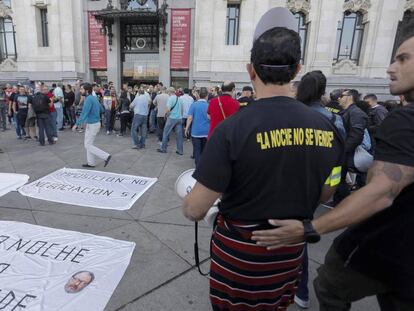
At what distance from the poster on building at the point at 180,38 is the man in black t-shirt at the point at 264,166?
16884 mm

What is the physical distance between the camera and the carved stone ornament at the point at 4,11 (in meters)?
17.6

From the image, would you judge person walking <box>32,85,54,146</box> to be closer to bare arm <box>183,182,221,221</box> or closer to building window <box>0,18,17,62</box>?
bare arm <box>183,182,221,221</box>

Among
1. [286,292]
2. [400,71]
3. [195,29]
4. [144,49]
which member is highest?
[195,29]

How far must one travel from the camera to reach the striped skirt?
138 cm

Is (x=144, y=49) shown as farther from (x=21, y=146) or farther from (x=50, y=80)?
(x=21, y=146)

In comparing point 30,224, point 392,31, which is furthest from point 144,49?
point 30,224

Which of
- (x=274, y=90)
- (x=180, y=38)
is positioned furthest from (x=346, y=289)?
(x=180, y=38)

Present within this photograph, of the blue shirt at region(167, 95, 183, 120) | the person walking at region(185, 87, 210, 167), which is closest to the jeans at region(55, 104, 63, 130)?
the blue shirt at region(167, 95, 183, 120)

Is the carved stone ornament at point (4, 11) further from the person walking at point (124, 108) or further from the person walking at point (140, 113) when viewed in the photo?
the person walking at point (140, 113)

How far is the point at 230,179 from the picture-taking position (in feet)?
4.16

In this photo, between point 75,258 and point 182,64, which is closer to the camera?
point 75,258

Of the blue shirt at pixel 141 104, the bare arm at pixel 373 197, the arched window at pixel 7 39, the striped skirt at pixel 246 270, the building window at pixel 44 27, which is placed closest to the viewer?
the bare arm at pixel 373 197

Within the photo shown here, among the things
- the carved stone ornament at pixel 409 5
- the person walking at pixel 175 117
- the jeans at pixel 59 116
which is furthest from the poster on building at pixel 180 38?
the carved stone ornament at pixel 409 5

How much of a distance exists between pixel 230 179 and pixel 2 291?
246 cm
